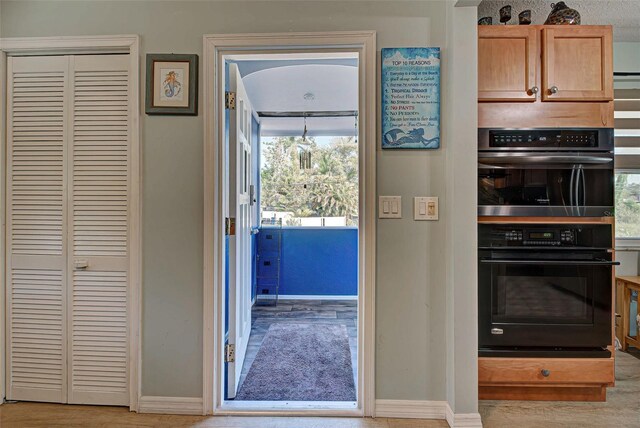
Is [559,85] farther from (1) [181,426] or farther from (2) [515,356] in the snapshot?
(1) [181,426]

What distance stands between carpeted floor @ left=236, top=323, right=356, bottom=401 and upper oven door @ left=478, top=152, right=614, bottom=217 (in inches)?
54.8

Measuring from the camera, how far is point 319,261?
430 centimetres

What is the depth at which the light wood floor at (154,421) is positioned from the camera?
174cm

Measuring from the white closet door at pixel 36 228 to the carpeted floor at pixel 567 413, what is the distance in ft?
7.74

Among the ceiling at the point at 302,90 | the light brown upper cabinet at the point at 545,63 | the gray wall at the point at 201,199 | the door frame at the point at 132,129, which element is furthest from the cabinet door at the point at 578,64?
the door frame at the point at 132,129

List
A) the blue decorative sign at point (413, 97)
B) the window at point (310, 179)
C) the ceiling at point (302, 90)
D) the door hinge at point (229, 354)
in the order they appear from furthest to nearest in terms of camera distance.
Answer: the window at point (310, 179), the ceiling at point (302, 90), the door hinge at point (229, 354), the blue decorative sign at point (413, 97)

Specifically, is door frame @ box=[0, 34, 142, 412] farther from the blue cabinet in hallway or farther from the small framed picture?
the blue cabinet in hallway

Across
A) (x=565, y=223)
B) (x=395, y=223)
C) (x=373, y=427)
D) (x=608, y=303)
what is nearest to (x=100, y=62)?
(x=395, y=223)

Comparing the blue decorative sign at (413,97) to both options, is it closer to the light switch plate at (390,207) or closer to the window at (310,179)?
the light switch plate at (390,207)

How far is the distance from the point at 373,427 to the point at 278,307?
7.66 ft

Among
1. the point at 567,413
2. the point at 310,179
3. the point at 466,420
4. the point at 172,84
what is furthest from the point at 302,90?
the point at 567,413

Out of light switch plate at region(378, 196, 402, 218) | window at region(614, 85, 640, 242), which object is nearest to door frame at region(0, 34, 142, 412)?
light switch plate at region(378, 196, 402, 218)

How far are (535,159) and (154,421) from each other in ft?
7.89

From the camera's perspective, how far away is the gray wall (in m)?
1.78
